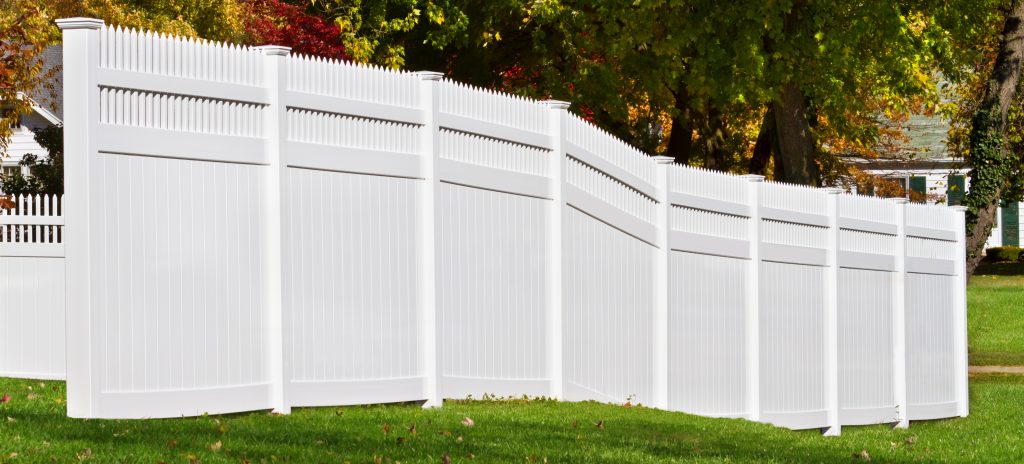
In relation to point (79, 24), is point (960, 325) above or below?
below

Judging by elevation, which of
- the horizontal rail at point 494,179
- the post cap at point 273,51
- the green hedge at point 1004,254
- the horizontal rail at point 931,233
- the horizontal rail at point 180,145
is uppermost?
the post cap at point 273,51

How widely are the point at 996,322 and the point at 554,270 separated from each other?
19.2 m

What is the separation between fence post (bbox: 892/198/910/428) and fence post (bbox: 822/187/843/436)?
4.20 feet

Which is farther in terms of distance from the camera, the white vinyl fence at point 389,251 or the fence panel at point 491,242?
the fence panel at point 491,242

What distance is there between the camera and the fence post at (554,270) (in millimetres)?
10133

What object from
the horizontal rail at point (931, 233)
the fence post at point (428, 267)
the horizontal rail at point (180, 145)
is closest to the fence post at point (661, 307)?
the fence post at point (428, 267)

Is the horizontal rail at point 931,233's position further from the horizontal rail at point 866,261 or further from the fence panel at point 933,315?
the horizontal rail at point 866,261

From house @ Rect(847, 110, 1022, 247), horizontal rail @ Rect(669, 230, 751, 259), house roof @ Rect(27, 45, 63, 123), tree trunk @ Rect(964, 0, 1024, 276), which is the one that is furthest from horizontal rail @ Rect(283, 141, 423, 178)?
house @ Rect(847, 110, 1022, 247)

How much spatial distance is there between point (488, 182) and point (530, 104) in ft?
2.62

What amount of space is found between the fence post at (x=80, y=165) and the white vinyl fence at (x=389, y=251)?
1cm

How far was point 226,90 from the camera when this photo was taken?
7848 millimetres

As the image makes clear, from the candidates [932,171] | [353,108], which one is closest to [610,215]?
[353,108]

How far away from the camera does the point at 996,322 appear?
2716cm

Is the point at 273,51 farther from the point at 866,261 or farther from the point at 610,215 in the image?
the point at 866,261
